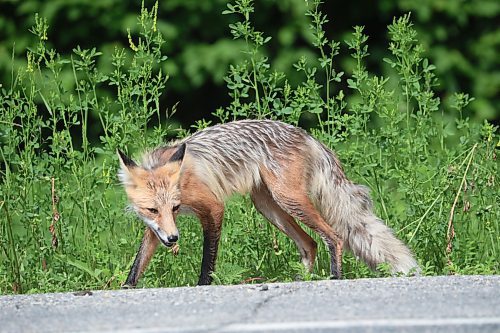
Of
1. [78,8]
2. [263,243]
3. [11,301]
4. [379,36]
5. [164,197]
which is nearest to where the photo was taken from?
[11,301]

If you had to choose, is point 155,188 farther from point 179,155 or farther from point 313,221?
point 313,221

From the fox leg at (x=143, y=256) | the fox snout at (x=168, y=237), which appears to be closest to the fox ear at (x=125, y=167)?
the fox leg at (x=143, y=256)

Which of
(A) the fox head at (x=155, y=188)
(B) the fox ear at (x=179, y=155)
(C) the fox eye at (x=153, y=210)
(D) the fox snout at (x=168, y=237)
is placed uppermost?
(B) the fox ear at (x=179, y=155)

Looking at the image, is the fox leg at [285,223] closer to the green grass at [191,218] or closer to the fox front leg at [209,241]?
the green grass at [191,218]

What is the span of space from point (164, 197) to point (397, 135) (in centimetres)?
210

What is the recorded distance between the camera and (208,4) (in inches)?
587

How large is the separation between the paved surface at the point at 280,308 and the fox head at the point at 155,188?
1479mm

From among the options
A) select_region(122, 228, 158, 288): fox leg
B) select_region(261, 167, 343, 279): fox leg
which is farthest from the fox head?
select_region(261, 167, 343, 279): fox leg

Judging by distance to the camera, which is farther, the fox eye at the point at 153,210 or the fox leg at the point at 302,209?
the fox leg at the point at 302,209

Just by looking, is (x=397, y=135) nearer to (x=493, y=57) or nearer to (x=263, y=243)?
(x=263, y=243)

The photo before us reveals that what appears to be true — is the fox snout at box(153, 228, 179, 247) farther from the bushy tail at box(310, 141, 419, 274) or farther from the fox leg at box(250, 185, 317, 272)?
the bushy tail at box(310, 141, 419, 274)

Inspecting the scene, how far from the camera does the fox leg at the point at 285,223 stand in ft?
29.3

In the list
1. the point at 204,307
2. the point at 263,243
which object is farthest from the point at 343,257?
the point at 204,307

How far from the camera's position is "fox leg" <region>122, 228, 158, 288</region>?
8.21m
